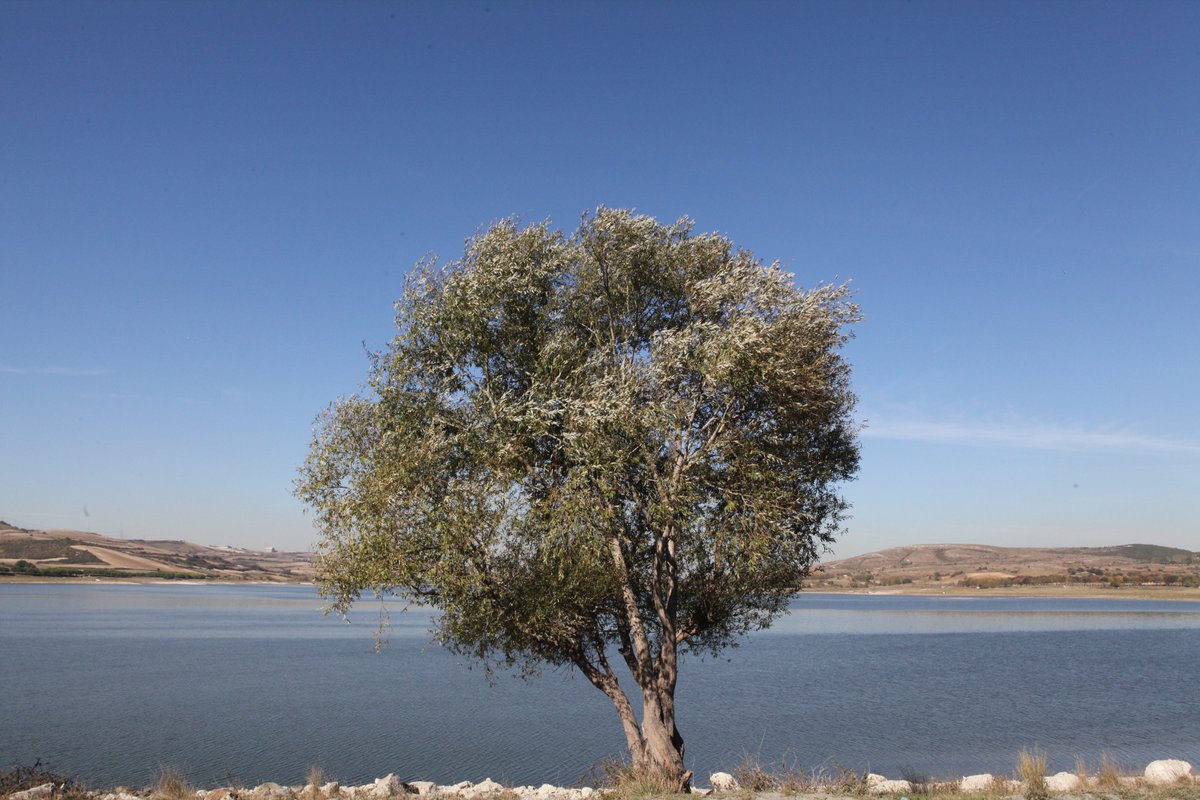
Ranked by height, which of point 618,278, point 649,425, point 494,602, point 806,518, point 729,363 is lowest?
point 494,602

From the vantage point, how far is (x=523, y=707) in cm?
4153

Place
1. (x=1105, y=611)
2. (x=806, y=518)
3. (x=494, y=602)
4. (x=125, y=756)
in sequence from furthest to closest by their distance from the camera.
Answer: (x=1105, y=611) < (x=125, y=756) < (x=806, y=518) < (x=494, y=602)

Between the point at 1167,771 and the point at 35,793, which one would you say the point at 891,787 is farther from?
the point at 35,793

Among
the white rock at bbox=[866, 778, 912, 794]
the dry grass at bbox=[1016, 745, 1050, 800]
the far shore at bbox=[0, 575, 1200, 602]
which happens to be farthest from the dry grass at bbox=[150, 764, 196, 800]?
the far shore at bbox=[0, 575, 1200, 602]

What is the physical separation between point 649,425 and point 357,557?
6611 mm

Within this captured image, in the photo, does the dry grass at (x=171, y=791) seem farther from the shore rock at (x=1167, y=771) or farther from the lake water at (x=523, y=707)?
the shore rock at (x=1167, y=771)

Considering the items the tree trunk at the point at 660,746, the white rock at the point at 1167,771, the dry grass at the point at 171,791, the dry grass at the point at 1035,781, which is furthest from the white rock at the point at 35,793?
the white rock at the point at 1167,771

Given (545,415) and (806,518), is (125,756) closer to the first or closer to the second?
(545,415)

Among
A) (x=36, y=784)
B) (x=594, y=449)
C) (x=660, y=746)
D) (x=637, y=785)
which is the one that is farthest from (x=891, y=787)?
(x=36, y=784)

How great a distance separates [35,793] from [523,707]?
25.5 m

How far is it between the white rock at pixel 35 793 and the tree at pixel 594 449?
26.0 ft

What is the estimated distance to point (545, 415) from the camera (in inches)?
677

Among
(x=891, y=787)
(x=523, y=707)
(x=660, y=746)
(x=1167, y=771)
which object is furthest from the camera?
(x=523, y=707)

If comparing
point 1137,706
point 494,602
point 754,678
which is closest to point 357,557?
point 494,602
